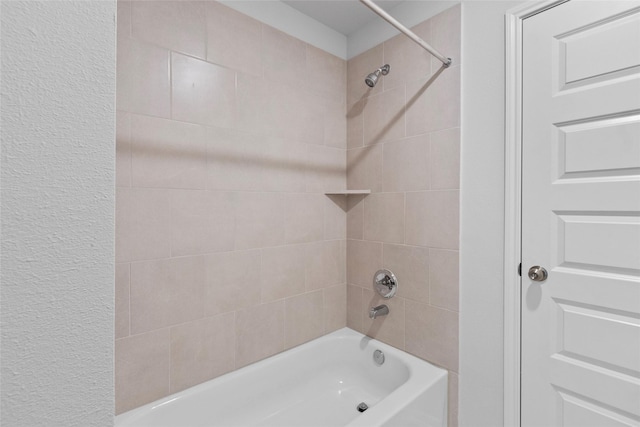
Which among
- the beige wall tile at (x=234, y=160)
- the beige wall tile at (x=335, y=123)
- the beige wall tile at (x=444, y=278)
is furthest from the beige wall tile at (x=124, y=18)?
the beige wall tile at (x=444, y=278)

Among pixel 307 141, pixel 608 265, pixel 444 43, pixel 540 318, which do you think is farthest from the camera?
pixel 307 141

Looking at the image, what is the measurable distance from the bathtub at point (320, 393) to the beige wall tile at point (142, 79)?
119 centimetres

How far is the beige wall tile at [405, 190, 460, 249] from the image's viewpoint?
1476 mm

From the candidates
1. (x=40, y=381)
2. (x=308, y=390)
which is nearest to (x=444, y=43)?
(x=40, y=381)

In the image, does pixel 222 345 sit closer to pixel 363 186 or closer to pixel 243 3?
pixel 363 186

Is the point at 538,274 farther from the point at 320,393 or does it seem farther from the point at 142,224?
the point at 142,224

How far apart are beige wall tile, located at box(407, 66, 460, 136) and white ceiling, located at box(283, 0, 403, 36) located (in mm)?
504

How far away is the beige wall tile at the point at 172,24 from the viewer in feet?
4.07

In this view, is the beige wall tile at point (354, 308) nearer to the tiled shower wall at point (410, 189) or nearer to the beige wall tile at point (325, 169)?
A: the tiled shower wall at point (410, 189)

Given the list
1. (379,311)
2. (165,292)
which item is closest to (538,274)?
(379,311)

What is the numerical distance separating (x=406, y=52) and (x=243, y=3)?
857mm

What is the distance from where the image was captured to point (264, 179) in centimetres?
162

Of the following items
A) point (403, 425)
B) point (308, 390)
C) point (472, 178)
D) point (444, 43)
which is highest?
point (444, 43)

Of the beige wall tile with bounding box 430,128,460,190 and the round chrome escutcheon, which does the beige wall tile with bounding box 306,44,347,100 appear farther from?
the round chrome escutcheon
